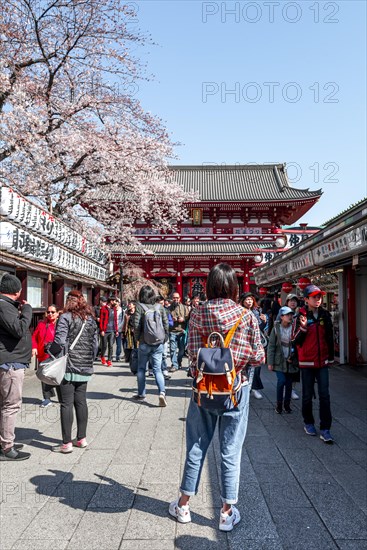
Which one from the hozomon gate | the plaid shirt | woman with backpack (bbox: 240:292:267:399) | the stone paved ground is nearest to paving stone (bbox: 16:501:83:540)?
the stone paved ground

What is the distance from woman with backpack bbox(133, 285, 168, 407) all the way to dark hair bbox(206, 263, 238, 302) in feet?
12.2

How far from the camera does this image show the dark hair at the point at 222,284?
3.15 m

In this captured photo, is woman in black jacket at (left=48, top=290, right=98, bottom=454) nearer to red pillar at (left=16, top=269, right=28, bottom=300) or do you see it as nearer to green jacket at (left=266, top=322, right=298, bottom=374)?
green jacket at (left=266, top=322, right=298, bottom=374)

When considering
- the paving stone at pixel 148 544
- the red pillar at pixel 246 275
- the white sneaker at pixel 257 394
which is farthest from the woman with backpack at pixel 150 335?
the red pillar at pixel 246 275

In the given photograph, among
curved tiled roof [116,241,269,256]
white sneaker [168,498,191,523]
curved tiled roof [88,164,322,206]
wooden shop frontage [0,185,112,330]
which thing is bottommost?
white sneaker [168,498,191,523]

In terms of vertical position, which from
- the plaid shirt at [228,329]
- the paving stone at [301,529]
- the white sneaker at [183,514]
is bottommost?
the paving stone at [301,529]

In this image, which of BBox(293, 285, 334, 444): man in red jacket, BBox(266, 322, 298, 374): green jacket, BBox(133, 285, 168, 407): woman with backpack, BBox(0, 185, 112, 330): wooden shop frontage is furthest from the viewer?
BBox(0, 185, 112, 330): wooden shop frontage

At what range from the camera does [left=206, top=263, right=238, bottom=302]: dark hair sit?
315cm

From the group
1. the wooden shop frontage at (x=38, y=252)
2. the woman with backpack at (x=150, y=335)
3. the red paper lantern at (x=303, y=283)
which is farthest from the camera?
the red paper lantern at (x=303, y=283)

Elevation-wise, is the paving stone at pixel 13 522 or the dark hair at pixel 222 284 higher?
the dark hair at pixel 222 284

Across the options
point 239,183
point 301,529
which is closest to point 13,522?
point 301,529

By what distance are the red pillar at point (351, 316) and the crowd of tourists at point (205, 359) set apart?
3579mm

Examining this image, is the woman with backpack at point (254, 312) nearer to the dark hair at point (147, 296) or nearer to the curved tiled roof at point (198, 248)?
the dark hair at point (147, 296)

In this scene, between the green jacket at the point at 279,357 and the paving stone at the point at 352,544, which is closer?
the paving stone at the point at 352,544
